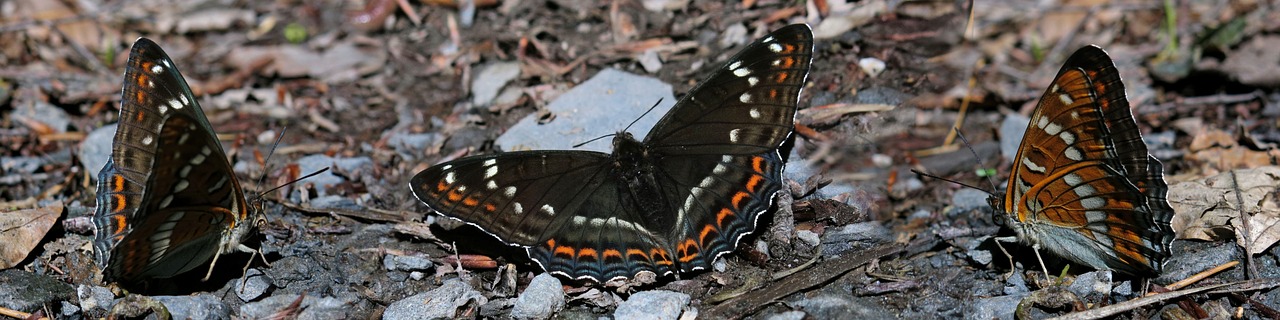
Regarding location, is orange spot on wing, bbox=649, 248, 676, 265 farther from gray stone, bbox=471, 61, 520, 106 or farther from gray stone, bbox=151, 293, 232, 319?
gray stone, bbox=471, 61, 520, 106

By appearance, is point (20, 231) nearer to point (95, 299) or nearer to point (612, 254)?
point (95, 299)

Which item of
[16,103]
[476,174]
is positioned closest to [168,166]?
[476,174]

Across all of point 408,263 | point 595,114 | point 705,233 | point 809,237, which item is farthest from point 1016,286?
point 408,263

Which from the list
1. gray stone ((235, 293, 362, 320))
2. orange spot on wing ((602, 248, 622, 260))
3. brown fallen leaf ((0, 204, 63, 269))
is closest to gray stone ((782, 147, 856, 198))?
orange spot on wing ((602, 248, 622, 260))

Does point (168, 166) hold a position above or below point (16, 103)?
above

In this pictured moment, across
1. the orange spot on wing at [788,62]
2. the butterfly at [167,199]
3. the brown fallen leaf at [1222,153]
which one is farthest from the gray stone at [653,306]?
the brown fallen leaf at [1222,153]

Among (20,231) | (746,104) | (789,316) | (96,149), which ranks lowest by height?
(96,149)

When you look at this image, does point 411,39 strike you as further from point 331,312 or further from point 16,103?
point 331,312
